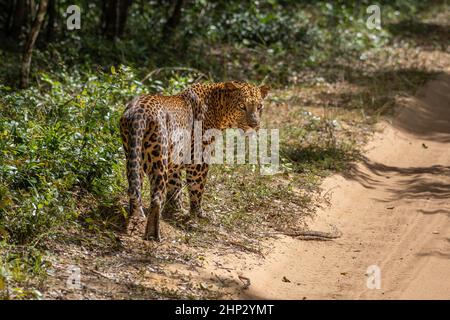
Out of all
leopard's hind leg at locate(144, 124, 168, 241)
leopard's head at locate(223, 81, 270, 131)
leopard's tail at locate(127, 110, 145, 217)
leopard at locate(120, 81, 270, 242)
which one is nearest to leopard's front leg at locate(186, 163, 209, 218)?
leopard at locate(120, 81, 270, 242)

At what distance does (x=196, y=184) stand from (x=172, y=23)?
30.6 feet

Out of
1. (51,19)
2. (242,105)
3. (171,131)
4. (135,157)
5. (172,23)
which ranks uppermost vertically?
(172,23)

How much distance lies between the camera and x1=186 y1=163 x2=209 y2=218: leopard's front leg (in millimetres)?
9586

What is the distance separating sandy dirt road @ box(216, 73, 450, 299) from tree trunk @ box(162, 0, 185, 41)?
576cm

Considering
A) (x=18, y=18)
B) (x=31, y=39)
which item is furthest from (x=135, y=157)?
(x=18, y=18)

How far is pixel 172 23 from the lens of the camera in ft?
59.8

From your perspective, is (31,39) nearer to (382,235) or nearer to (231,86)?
(231,86)

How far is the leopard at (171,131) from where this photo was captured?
8336mm

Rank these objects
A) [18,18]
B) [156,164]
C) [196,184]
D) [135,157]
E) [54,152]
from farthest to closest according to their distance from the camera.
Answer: [18,18] → [196,184] → [54,152] → [156,164] → [135,157]

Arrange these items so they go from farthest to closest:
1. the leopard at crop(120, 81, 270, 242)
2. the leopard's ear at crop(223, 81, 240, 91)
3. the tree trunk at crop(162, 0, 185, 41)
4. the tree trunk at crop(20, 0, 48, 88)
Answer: the tree trunk at crop(162, 0, 185, 41)
the tree trunk at crop(20, 0, 48, 88)
the leopard's ear at crop(223, 81, 240, 91)
the leopard at crop(120, 81, 270, 242)

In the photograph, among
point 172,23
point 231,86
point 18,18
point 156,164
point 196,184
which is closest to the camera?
point 156,164

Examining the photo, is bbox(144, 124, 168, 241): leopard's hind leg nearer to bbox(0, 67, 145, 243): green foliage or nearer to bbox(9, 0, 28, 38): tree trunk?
bbox(0, 67, 145, 243): green foliage
